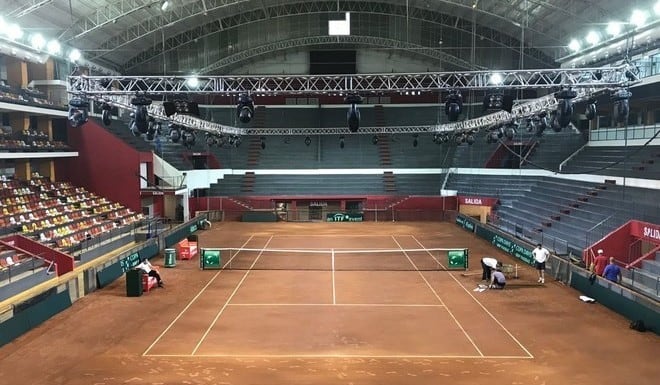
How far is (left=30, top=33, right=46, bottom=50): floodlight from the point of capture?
92.2 feet

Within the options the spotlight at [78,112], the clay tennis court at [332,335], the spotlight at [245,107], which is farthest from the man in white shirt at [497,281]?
the spotlight at [78,112]

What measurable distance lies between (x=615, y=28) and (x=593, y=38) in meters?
2.47

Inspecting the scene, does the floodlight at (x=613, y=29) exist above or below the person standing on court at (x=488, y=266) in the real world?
above

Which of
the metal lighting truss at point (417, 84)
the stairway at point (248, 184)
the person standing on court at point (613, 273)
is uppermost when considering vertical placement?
the metal lighting truss at point (417, 84)

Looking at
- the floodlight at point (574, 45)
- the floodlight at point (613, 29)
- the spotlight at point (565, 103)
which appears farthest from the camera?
the floodlight at point (574, 45)

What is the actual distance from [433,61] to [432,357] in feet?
135

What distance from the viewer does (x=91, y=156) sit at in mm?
35469

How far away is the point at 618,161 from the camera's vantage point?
2828cm

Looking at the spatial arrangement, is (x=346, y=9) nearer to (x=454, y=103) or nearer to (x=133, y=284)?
(x=454, y=103)

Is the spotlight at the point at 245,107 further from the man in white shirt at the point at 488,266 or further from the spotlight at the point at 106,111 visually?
the man in white shirt at the point at 488,266

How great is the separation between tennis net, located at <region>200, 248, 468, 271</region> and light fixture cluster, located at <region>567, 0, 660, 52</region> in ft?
47.4

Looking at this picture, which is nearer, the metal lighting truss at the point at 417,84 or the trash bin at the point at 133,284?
the trash bin at the point at 133,284

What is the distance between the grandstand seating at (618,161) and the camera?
27.7m

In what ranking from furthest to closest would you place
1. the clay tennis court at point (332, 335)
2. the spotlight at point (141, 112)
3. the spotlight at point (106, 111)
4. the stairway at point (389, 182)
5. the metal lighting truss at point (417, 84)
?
the stairway at point (389, 182) < the spotlight at point (106, 111) < the spotlight at point (141, 112) < the metal lighting truss at point (417, 84) < the clay tennis court at point (332, 335)
